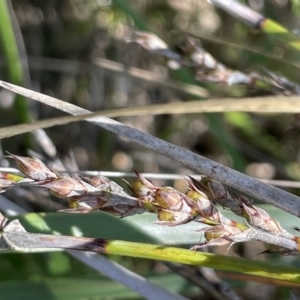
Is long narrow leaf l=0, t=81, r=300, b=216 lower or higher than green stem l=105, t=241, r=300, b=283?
higher

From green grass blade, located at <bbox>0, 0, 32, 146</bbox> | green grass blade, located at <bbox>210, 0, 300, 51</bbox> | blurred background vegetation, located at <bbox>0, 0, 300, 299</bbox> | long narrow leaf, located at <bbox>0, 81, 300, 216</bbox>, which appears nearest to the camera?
long narrow leaf, located at <bbox>0, 81, 300, 216</bbox>

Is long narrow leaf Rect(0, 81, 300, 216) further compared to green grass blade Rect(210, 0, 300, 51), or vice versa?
green grass blade Rect(210, 0, 300, 51)

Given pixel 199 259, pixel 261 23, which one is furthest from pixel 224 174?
pixel 261 23

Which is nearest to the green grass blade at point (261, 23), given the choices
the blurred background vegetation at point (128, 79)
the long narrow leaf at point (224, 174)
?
the long narrow leaf at point (224, 174)

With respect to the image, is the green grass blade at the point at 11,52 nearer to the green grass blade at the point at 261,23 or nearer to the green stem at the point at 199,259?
the green grass blade at the point at 261,23

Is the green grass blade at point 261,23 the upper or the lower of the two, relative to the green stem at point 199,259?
upper

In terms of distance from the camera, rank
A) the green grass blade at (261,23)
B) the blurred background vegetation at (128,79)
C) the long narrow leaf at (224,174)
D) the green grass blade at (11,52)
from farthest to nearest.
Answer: the blurred background vegetation at (128,79) → the green grass blade at (11,52) → the green grass blade at (261,23) → the long narrow leaf at (224,174)

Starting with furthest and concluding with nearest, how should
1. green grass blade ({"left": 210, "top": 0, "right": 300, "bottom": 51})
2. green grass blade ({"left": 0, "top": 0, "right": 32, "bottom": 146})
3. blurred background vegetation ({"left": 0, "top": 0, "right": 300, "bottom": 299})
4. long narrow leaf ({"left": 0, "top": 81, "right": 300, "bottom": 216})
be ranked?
blurred background vegetation ({"left": 0, "top": 0, "right": 300, "bottom": 299}) < green grass blade ({"left": 0, "top": 0, "right": 32, "bottom": 146}) < green grass blade ({"left": 210, "top": 0, "right": 300, "bottom": 51}) < long narrow leaf ({"left": 0, "top": 81, "right": 300, "bottom": 216})

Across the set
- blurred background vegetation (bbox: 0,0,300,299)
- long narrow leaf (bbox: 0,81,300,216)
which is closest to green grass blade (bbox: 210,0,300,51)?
long narrow leaf (bbox: 0,81,300,216)

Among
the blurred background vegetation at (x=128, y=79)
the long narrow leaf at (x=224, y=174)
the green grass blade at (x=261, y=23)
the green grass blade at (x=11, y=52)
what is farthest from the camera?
the blurred background vegetation at (x=128, y=79)

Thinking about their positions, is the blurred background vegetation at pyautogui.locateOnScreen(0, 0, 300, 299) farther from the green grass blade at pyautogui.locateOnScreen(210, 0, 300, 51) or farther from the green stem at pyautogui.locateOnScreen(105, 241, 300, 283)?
the green stem at pyautogui.locateOnScreen(105, 241, 300, 283)

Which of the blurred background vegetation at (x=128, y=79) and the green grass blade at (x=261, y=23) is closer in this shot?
the green grass blade at (x=261, y=23)

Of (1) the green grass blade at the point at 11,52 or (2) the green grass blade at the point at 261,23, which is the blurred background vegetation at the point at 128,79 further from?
(2) the green grass blade at the point at 261,23
